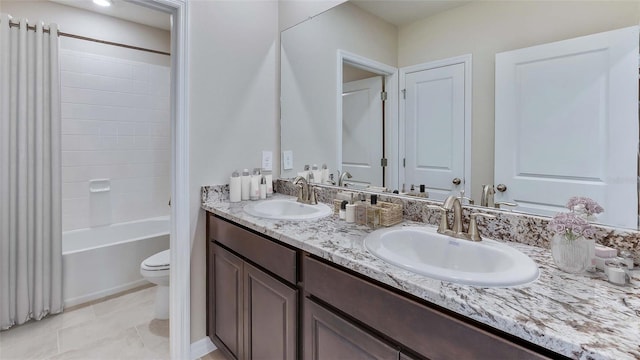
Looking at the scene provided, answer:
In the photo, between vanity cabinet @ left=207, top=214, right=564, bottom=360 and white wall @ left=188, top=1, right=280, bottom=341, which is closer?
vanity cabinet @ left=207, top=214, right=564, bottom=360

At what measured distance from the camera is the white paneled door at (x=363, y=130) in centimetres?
157

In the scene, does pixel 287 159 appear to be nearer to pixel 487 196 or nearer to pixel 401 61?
pixel 401 61

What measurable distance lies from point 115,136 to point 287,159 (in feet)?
6.36

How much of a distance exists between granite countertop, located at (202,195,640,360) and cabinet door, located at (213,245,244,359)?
68cm

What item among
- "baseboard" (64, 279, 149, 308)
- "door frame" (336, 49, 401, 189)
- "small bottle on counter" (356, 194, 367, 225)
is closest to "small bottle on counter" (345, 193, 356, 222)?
"small bottle on counter" (356, 194, 367, 225)

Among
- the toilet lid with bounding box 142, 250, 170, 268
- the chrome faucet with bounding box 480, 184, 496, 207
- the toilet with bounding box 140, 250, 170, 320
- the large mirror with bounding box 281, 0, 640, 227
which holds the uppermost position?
the large mirror with bounding box 281, 0, 640, 227

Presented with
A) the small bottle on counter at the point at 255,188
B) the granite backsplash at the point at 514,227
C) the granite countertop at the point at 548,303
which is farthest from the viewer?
the small bottle on counter at the point at 255,188

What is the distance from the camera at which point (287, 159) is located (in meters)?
2.12

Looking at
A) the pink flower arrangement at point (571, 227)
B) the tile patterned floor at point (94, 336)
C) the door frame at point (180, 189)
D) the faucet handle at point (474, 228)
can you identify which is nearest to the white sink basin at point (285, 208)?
the door frame at point (180, 189)

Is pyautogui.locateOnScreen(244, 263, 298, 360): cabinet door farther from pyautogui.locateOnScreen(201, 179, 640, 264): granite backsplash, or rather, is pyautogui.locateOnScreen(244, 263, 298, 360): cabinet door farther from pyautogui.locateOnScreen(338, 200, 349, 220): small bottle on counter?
pyautogui.locateOnScreen(201, 179, 640, 264): granite backsplash

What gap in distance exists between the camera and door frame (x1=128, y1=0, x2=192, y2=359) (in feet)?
5.46

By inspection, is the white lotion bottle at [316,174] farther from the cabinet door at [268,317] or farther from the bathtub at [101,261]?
the bathtub at [101,261]

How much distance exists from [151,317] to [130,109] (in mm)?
1992

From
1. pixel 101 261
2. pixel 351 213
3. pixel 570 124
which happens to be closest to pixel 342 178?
pixel 351 213
